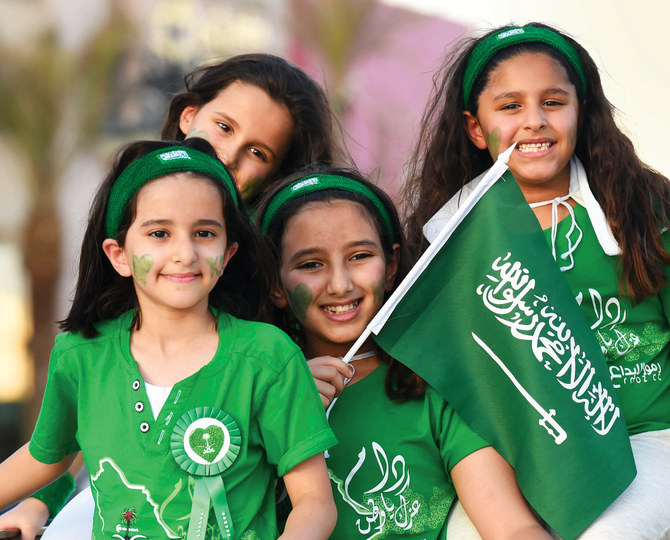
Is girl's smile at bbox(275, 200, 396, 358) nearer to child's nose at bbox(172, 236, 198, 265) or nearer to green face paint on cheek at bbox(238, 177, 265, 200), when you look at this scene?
child's nose at bbox(172, 236, 198, 265)

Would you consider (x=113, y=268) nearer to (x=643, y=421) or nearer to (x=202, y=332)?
(x=202, y=332)

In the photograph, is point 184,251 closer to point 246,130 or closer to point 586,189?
point 246,130

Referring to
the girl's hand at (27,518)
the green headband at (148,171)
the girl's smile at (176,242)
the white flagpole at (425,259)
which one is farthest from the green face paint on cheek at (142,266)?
the girl's hand at (27,518)

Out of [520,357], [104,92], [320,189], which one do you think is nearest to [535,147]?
[320,189]

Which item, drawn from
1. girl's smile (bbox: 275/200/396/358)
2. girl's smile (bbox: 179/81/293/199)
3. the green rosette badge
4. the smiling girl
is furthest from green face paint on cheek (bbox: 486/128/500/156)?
the green rosette badge

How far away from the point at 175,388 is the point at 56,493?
3.40ft

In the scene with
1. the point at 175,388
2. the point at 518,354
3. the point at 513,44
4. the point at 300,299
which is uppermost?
the point at 513,44

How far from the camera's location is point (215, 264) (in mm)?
2701

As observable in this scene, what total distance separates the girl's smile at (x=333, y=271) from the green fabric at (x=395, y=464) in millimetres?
277

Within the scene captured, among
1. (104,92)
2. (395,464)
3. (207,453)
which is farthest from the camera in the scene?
(104,92)

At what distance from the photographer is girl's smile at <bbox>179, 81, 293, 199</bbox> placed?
397 cm

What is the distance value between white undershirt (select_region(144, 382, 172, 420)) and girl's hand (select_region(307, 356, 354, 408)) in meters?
0.46

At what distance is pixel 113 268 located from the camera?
2.94 m

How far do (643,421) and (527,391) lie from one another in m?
0.67
